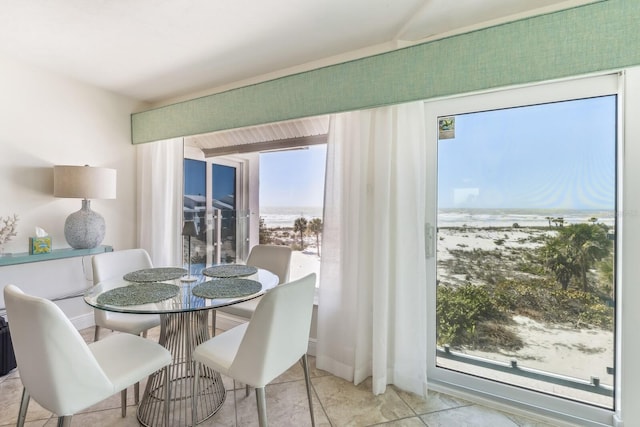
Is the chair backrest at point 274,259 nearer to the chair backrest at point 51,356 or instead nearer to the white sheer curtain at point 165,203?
the white sheer curtain at point 165,203

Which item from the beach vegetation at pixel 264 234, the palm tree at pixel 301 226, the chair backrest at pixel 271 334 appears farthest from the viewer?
the beach vegetation at pixel 264 234

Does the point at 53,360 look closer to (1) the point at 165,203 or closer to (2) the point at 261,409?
(2) the point at 261,409

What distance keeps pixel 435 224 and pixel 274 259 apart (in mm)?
1290

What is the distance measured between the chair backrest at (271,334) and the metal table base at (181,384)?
0.58 m

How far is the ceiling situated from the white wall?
0.76ft

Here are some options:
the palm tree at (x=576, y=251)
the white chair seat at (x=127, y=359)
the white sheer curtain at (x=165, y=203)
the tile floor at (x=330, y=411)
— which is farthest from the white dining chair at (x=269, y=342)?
the white sheer curtain at (x=165, y=203)

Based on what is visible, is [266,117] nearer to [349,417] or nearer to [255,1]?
[255,1]

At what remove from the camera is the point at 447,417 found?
5.99 feet

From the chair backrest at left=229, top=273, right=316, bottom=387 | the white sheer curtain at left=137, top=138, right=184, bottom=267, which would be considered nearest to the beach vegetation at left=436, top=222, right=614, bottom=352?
the chair backrest at left=229, top=273, right=316, bottom=387

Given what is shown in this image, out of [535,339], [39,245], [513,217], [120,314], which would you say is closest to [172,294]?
[120,314]

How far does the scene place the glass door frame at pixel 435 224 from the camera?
1641 millimetres

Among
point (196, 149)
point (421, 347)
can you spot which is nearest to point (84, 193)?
point (196, 149)

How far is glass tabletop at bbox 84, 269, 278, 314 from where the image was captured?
145 centimetres

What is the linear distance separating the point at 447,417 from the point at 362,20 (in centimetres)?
256
